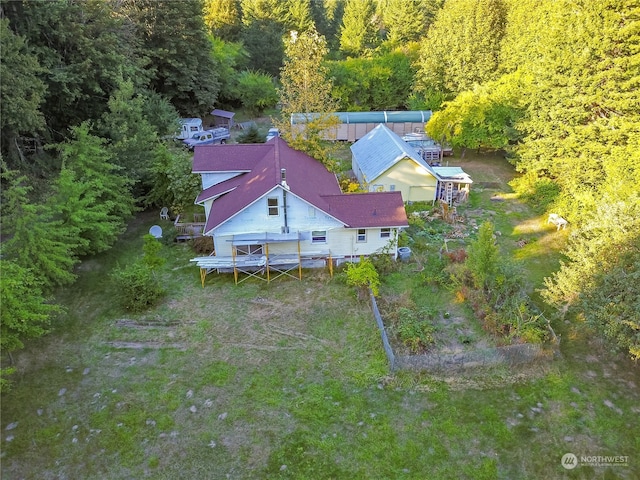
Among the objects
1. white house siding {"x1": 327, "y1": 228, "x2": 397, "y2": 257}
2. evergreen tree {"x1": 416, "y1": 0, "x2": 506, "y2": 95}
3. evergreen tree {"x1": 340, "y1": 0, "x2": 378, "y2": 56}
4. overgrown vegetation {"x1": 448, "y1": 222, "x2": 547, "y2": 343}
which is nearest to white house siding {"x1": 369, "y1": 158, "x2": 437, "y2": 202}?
white house siding {"x1": 327, "y1": 228, "x2": 397, "y2": 257}

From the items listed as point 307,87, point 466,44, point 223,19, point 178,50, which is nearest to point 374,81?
point 466,44

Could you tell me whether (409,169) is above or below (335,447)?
above

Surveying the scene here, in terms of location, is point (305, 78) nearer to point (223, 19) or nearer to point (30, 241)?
point (30, 241)

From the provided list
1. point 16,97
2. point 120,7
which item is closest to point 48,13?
point 16,97

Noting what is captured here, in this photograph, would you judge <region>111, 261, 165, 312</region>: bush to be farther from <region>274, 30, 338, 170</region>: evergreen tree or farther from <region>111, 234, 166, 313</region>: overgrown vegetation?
<region>274, 30, 338, 170</region>: evergreen tree

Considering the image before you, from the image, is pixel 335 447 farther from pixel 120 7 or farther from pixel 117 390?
pixel 120 7

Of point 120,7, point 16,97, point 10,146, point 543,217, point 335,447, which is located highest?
point 120,7

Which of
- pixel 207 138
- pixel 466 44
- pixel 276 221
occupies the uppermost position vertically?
pixel 466 44
